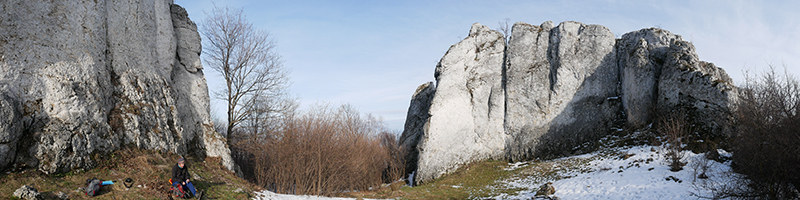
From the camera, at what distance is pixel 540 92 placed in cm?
2208

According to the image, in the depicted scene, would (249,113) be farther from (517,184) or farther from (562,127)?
(562,127)

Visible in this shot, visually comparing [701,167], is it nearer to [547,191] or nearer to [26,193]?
[547,191]

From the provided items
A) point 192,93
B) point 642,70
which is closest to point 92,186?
point 192,93

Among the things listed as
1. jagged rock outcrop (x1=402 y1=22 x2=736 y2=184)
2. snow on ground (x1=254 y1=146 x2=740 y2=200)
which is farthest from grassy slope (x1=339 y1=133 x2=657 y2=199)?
jagged rock outcrop (x1=402 y1=22 x2=736 y2=184)

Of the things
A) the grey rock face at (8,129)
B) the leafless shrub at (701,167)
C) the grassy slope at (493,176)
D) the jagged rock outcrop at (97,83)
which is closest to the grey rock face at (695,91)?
the grassy slope at (493,176)

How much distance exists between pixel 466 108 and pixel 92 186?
17.0m

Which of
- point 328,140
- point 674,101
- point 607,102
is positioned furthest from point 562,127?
point 328,140

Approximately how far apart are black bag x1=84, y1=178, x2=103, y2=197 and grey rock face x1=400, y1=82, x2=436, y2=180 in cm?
1575

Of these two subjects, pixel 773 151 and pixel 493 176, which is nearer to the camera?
pixel 773 151

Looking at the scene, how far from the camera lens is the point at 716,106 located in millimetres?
16031

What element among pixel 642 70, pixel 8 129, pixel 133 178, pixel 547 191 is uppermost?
pixel 642 70

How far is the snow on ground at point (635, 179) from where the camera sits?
11.5 m

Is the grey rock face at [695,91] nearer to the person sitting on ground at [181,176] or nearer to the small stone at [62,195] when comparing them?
the person sitting on ground at [181,176]

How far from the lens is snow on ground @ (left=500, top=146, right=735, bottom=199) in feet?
37.6
